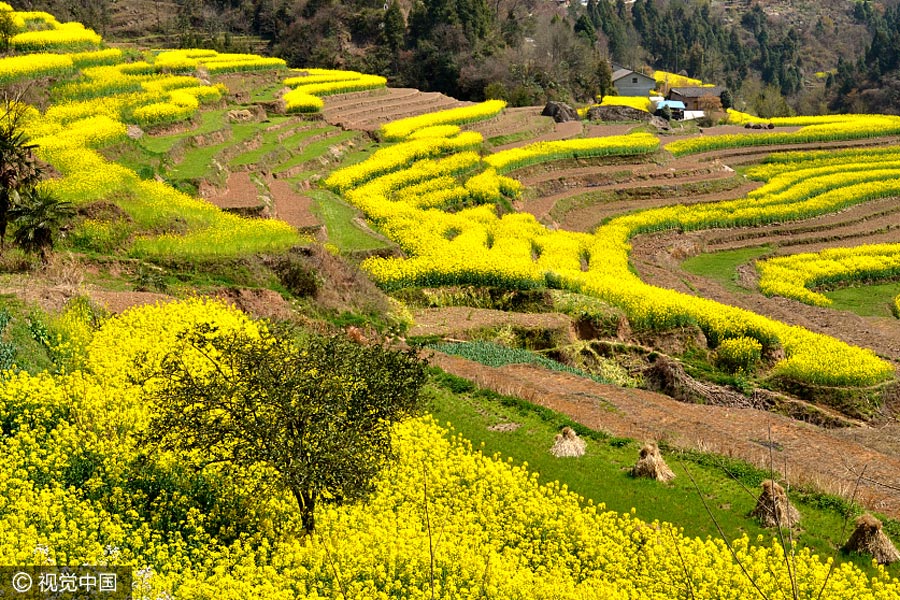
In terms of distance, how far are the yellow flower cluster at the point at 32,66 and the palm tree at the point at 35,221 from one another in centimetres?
2074

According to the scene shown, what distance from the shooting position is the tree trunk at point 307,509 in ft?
43.1

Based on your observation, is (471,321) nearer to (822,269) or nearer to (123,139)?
(123,139)

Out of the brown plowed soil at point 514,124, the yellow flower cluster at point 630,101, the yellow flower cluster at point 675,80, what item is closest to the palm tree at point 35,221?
the brown plowed soil at point 514,124

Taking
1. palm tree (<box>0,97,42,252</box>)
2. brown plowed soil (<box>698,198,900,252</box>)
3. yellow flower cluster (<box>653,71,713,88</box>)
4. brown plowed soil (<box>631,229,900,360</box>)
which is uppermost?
palm tree (<box>0,97,42,252</box>)

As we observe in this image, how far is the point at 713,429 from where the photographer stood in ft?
60.6

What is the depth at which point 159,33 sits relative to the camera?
76.5 m

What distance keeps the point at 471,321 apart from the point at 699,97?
86653 millimetres

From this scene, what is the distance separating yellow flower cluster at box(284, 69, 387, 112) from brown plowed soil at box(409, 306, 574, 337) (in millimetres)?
26464

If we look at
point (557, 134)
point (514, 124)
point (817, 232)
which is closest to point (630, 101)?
point (557, 134)

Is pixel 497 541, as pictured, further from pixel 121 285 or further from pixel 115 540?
pixel 121 285

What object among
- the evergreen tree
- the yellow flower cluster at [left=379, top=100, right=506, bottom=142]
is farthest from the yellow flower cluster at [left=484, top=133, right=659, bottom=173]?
the evergreen tree

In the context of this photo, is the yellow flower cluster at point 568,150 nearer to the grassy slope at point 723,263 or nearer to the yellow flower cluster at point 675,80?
the grassy slope at point 723,263

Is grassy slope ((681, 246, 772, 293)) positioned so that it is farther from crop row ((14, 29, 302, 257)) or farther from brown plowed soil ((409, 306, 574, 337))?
crop row ((14, 29, 302, 257))

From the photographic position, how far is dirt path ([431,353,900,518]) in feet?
52.5
